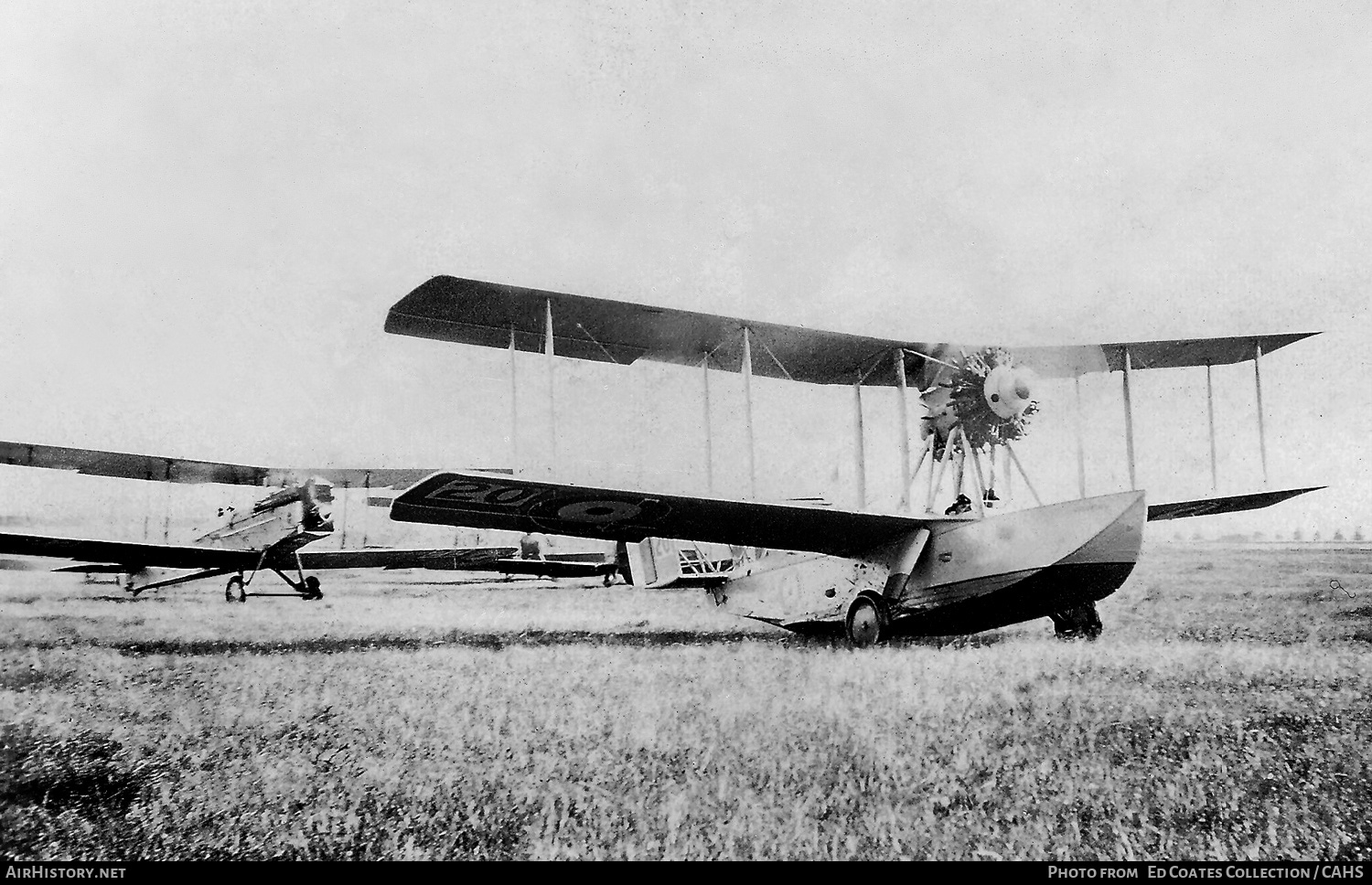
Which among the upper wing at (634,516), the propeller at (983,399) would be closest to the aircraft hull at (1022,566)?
the upper wing at (634,516)

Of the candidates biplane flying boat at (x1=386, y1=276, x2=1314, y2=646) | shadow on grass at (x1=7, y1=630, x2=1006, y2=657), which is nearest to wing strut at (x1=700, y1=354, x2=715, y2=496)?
biplane flying boat at (x1=386, y1=276, x2=1314, y2=646)

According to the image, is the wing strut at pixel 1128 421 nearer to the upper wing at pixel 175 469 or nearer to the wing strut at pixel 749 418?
the wing strut at pixel 749 418

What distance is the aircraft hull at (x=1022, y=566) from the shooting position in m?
6.66

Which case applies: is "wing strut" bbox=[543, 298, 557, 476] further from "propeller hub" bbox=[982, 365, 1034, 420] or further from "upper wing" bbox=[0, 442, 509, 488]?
"propeller hub" bbox=[982, 365, 1034, 420]

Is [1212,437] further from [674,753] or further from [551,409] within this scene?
[674,753]

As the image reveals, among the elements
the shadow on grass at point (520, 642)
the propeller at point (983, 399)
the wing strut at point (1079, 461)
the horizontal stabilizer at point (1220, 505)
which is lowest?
the shadow on grass at point (520, 642)

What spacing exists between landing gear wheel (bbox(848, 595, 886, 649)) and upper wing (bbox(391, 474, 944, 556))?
1.68 ft

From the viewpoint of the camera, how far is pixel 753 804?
10.7ft

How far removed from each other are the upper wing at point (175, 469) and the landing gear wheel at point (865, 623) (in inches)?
151

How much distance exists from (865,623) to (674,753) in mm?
4579

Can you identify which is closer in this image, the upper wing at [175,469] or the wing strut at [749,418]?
the upper wing at [175,469]

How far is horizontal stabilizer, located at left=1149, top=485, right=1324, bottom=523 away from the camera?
7.23 m

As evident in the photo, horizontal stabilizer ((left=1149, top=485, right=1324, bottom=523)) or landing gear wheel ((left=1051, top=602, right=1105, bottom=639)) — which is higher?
horizontal stabilizer ((left=1149, top=485, right=1324, bottom=523))

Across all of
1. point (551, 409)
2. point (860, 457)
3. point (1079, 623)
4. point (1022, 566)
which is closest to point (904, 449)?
point (860, 457)
